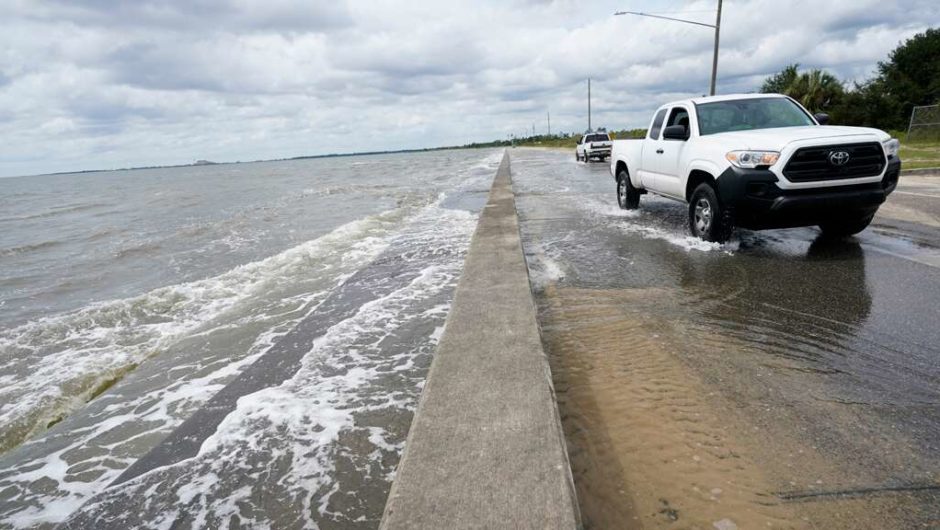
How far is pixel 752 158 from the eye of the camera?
6.06m

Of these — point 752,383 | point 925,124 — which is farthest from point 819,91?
point 752,383

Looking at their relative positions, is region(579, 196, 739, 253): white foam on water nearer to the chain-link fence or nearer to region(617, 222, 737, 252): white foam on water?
region(617, 222, 737, 252): white foam on water

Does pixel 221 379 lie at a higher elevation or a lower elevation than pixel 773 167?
lower

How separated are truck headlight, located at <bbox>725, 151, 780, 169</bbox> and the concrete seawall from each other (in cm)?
367

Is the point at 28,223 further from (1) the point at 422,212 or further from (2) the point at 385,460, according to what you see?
(2) the point at 385,460

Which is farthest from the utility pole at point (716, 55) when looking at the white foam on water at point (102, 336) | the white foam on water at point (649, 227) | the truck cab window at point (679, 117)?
the white foam on water at point (102, 336)

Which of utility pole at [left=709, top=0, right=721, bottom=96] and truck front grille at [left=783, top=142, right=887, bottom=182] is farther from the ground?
utility pole at [left=709, top=0, right=721, bottom=96]

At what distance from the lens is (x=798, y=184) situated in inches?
230

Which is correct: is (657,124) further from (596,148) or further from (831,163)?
(596,148)

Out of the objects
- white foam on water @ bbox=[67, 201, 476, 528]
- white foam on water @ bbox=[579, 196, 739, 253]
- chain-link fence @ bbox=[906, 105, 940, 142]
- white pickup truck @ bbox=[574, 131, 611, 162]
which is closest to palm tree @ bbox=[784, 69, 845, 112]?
chain-link fence @ bbox=[906, 105, 940, 142]

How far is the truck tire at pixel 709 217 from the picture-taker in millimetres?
6625

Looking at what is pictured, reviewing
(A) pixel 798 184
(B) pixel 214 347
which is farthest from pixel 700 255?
(B) pixel 214 347

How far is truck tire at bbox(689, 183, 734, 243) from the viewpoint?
6.62 m

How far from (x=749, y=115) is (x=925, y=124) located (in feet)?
82.6
